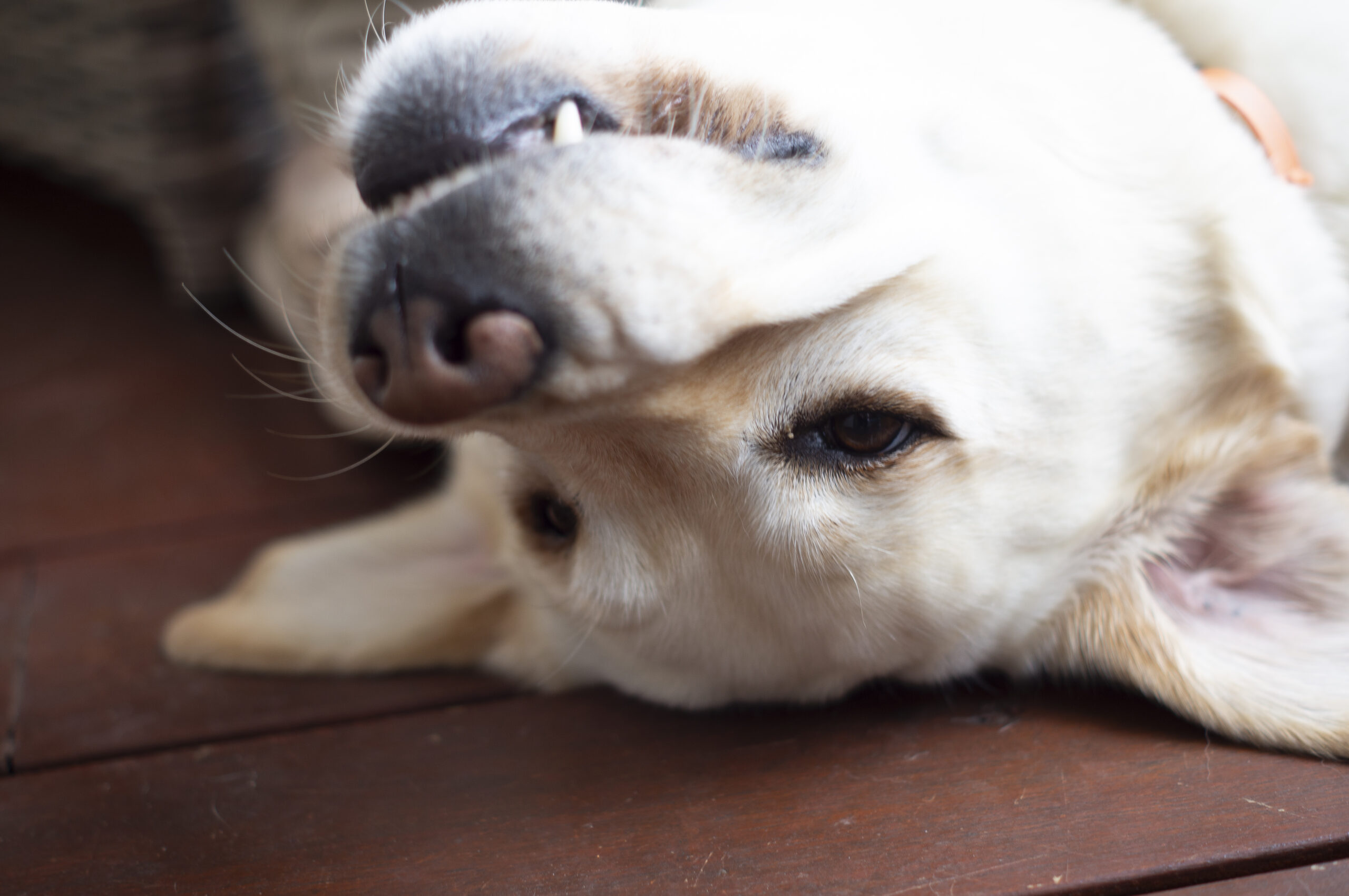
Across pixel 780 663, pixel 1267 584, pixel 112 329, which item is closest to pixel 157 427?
pixel 112 329

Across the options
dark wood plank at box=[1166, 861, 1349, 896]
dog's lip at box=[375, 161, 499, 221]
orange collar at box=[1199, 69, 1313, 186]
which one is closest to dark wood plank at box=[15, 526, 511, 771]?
dog's lip at box=[375, 161, 499, 221]

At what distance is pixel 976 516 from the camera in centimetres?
118

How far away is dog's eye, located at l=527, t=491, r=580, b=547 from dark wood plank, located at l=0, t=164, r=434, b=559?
0.80 meters

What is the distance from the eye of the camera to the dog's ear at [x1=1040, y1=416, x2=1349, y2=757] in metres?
1.27

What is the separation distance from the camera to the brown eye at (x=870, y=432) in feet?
3.67

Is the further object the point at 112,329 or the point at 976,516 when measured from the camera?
the point at 112,329

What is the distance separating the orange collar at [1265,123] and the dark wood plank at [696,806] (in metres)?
0.76

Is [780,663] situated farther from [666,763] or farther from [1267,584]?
[1267,584]

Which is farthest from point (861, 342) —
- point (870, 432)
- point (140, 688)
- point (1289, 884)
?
point (140, 688)

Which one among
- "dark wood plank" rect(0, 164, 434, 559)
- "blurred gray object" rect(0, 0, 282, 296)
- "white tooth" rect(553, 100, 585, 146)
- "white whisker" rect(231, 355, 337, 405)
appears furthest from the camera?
"blurred gray object" rect(0, 0, 282, 296)

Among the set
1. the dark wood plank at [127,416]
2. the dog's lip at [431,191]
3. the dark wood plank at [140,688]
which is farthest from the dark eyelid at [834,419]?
the dark wood plank at [127,416]

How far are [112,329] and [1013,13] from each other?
89.4 inches

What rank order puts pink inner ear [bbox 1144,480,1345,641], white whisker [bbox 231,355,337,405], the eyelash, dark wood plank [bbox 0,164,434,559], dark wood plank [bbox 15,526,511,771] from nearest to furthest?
the eyelash, white whisker [bbox 231,355,337,405], pink inner ear [bbox 1144,480,1345,641], dark wood plank [bbox 15,526,511,771], dark wood plank [bbox 0,164,434,559]

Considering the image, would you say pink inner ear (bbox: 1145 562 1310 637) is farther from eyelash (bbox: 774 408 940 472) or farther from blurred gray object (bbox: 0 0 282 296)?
blurred gray object (bbox: 0 0 282 296)
